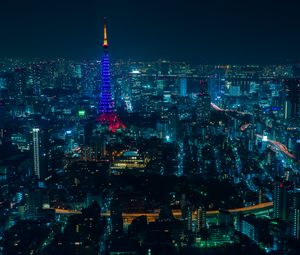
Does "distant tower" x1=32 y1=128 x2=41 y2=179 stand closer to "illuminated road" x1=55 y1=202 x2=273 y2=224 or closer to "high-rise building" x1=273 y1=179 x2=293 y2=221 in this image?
"illuminated road" x1=55 y1=202 x2=273 y2=224

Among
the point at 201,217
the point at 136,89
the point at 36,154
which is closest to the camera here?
the point at 201,217

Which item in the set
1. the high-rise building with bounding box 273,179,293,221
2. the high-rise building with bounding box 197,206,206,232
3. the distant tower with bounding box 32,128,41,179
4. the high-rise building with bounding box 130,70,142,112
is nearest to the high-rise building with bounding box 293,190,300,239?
the high-rise building with bounding box 273,179,293,221

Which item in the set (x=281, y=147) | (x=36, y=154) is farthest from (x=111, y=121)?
(x=281, y=147)

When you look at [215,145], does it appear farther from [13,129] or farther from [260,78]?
[260,78]

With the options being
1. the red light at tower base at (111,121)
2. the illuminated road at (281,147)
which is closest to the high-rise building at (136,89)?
the red light at tower base at (111,121)

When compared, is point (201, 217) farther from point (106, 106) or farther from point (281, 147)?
point (106, 106)

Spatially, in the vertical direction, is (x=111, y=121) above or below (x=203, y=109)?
below

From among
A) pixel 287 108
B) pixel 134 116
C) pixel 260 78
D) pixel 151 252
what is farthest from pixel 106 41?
pixel 260 78

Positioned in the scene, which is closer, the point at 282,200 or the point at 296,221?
the point at 296,221
